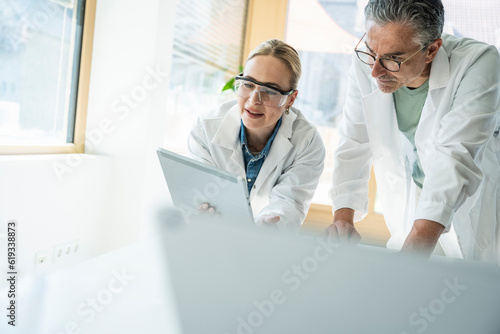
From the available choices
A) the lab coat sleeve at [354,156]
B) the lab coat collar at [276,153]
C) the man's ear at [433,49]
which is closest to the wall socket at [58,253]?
the lab coat collar at [276,153]

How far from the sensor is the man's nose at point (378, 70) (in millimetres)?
1232

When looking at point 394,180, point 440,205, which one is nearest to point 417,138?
point 394,180

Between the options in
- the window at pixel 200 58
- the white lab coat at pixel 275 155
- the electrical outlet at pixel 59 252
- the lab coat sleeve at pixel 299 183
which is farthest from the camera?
the window at pixel 200 58

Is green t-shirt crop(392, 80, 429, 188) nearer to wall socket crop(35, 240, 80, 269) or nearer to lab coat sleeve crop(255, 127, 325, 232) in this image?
lab coat sleeve crop(255, 127, 325, 232)

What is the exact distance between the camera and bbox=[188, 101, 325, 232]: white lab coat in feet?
5.49

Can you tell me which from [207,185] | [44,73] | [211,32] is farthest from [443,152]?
[211,32]

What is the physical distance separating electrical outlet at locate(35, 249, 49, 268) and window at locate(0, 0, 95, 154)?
1.75 feet

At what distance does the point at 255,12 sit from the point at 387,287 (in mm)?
4616

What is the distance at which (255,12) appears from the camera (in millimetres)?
4754

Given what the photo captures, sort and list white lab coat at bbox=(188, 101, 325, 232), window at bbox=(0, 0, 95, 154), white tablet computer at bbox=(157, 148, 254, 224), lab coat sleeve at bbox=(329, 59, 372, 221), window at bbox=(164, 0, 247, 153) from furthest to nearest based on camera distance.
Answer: window at bbox=(164, 0, 247, 153), window at bbox=(0, 0, 95, 154), white lab coat at bbox=(188, 101, 325, 232), lab coat sleeve at bbox=(329, 59, 372, 221), white tablet computer at bbox=(157, 148, 254, 224)

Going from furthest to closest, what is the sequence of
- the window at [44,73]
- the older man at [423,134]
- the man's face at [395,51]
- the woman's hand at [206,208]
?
the window at [44,73], the man's face at [395,51], the older man at [423,134], the woman's hand at [206,208]

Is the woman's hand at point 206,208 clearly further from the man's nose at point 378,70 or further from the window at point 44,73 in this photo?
the window at point 44,73

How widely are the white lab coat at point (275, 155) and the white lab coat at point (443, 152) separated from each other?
0.19 metres

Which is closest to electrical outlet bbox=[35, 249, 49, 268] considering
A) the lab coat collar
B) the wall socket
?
the wall socket
